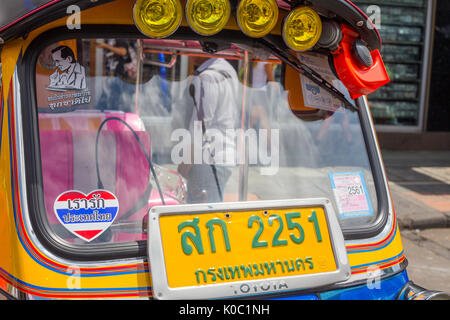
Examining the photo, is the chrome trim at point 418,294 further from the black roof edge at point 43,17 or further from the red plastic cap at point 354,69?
the black roof edge at point 43,17

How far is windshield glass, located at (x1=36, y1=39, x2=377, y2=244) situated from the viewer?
67.4 inches

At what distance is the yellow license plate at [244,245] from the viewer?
1.54 metres

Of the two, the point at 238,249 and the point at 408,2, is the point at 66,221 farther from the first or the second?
the point at 408,2

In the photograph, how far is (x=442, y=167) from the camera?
841cm

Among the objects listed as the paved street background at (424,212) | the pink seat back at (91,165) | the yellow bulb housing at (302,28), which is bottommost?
the paved street background at (424,212)

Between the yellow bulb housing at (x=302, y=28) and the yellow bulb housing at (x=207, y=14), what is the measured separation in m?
0.23

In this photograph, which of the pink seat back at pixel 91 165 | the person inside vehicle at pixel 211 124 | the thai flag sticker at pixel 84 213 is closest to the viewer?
the thai flag sticker at pixel 84 213

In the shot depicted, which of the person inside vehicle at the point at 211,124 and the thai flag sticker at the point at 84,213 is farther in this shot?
the person inside vehicle at the point at 211,124

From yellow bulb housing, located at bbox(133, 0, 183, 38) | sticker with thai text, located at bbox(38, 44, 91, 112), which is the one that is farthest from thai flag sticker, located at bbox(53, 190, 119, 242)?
yellow bulb housing, located at bbox(133, 0, 183, 38)

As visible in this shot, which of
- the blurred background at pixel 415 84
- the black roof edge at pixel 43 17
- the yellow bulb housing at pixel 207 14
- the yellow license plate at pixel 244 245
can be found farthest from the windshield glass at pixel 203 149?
the blurred background at pixel 415 84

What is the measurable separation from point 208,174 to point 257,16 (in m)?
0.76

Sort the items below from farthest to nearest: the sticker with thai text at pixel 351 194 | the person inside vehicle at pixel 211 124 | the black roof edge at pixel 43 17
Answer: the person inside vehicle at pixel 211 124
the sticker with thai text at pixel 351 194
the black roof edge at pixel 43 17

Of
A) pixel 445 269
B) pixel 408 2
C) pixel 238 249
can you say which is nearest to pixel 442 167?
pixel 408 2

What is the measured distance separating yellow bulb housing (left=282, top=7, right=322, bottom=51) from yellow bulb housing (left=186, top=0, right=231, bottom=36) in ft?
0.75
